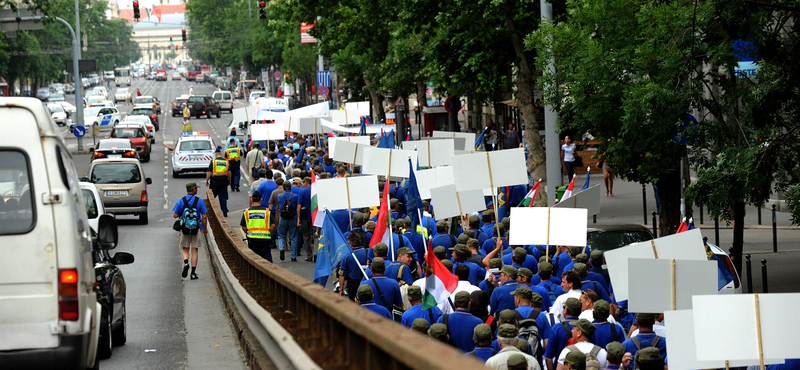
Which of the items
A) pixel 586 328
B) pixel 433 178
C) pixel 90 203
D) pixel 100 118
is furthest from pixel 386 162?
pixel 100 118

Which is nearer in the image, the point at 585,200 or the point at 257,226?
the point at 585,200

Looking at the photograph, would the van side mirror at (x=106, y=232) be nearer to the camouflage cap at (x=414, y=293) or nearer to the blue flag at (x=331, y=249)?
the camouflage cap at (x=414, y=293)

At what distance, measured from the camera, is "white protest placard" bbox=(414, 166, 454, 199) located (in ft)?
55.7

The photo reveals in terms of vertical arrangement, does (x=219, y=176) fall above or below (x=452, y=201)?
above

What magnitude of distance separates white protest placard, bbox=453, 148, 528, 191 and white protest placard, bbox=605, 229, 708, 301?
4573 millimetres

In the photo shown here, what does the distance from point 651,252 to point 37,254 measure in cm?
574

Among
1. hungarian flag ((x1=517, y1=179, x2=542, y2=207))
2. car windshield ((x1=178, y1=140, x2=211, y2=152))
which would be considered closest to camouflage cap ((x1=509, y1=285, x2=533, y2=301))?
hungarian flag ((x1=517, y1=179, x2=542, y2=207))

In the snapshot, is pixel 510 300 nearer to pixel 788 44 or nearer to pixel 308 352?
pixel 308 352

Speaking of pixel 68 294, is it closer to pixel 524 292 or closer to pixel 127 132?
pixel 524 292

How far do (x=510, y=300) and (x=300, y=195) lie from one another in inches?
398

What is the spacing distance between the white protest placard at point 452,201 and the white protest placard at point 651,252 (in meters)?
5.15

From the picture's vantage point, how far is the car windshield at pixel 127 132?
152 ft

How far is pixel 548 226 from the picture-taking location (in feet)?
39.5

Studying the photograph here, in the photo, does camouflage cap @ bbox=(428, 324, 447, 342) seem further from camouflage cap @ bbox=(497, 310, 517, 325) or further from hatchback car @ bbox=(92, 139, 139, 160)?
hatchback car @ bbox=(92, 139, 139, 160)
